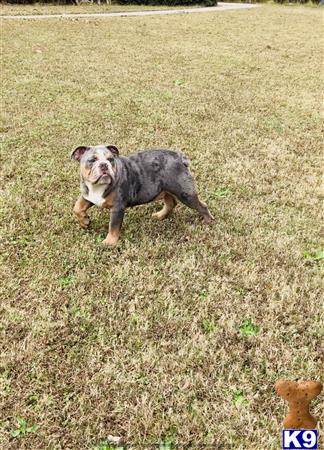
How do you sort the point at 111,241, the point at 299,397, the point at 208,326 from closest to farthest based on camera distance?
the point at 299,397
the point at 208,326
the point at 111,241

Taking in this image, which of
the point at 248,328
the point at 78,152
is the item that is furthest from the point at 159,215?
the point at 248,328

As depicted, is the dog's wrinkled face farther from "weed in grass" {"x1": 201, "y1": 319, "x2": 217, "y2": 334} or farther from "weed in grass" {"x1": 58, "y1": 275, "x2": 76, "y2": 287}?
"weed in grass" {"x1": 201, "y1": 319, "x2": 217, "y2": 334}

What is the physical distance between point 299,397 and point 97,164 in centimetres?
287

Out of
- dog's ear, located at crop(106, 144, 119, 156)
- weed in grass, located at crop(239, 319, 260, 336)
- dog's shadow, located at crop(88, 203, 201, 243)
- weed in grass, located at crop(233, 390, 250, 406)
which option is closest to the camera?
weed in grass, located at crop(233, 390, 250, 406)

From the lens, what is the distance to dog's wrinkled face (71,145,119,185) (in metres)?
4.52

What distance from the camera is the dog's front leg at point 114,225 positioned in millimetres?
4957

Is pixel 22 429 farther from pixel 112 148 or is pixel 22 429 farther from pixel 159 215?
pixel 159 215

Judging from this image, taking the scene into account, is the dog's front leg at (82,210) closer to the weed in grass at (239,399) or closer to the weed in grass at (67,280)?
the weed in grass at (67,280)

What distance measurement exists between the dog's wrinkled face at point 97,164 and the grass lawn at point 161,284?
886mm

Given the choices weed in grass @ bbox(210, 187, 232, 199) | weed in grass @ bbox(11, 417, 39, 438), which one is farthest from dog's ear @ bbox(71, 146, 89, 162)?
weed in grass @ bbox(11, 417, 39, 438)

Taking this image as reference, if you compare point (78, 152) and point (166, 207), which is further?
point (166, 207)

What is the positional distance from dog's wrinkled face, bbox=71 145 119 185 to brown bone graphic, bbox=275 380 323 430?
2692 millimetres

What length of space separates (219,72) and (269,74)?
4.91ft

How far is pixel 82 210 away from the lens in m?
5.23
